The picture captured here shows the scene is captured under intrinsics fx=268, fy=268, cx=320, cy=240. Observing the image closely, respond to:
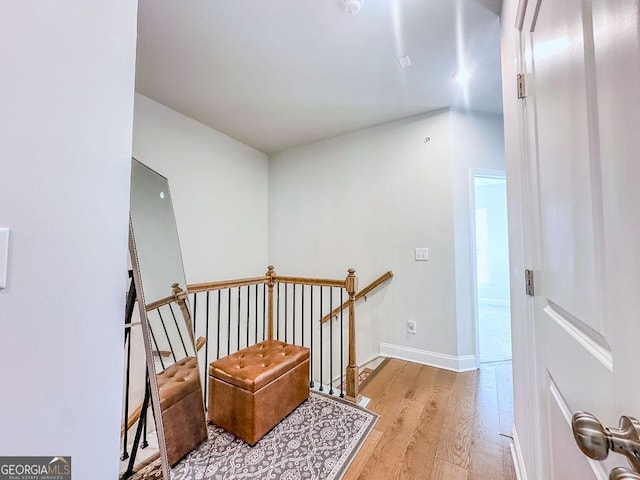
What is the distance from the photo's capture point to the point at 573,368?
0.61m

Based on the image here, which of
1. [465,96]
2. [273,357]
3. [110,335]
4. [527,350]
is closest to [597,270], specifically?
[527,350]

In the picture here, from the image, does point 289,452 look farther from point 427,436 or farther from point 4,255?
point 4,255

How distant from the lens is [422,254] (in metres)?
2.74

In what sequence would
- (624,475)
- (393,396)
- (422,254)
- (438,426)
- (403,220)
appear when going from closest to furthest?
(624,475), (438,426), (393,396), (422,254), (403,220)

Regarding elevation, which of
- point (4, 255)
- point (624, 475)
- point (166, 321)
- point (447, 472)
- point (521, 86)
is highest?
point (521, 86)

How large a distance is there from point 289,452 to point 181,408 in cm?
66

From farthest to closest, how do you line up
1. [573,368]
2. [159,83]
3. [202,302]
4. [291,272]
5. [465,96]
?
[291,272] → [202,302] → [465,96] → [159,83] → [573,368]

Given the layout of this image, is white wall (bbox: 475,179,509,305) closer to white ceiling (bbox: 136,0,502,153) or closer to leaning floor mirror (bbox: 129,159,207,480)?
white ceiling (bbox: 136,0,502,153)

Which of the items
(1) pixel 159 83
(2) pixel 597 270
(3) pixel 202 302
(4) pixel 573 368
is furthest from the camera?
(3) pixel 202 302

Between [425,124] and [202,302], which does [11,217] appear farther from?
[425,124]

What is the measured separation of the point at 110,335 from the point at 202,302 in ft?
8.36

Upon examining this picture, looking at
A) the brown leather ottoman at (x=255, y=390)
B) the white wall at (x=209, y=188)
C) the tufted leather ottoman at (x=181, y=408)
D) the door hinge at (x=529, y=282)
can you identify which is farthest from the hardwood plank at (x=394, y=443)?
the white wall at (x=209, y=188)

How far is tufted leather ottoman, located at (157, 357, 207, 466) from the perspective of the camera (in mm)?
1424

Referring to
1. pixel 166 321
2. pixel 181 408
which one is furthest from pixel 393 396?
pixel 166 321
